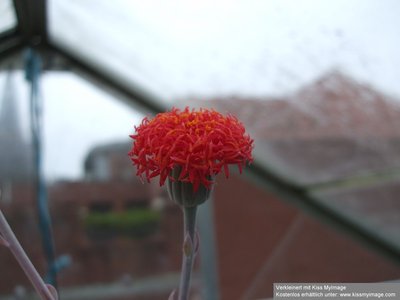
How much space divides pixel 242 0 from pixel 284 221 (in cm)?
131

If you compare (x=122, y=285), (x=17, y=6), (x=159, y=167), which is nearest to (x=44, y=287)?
(x=159, y=167)

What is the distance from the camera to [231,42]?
3.52 feet

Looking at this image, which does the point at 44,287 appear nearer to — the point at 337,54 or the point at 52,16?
the point at 337,54

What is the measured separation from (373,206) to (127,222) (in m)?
2.10

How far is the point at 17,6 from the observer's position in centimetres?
108

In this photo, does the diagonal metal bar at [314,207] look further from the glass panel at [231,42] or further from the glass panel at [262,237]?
the glass panel at [231,42]

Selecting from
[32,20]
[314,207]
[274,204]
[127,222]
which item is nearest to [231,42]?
[32,20]

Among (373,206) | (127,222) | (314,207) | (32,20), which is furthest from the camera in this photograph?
(127,222)

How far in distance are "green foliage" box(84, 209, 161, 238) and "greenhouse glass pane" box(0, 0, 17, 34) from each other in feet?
6.52

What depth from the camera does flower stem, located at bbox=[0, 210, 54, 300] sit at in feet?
0.95

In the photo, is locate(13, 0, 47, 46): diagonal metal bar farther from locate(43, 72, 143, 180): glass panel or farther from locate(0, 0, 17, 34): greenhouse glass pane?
locate(43, 72, 143, 180): glass panel

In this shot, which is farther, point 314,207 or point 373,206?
point 314,207

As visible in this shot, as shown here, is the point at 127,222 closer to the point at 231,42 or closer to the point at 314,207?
the point at 314,207

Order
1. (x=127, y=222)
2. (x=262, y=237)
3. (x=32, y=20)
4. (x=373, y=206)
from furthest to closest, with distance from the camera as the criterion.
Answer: (x=127, y=222)
(x=262, y=237)
(x=373, y=206)
(x=32, y=20)
